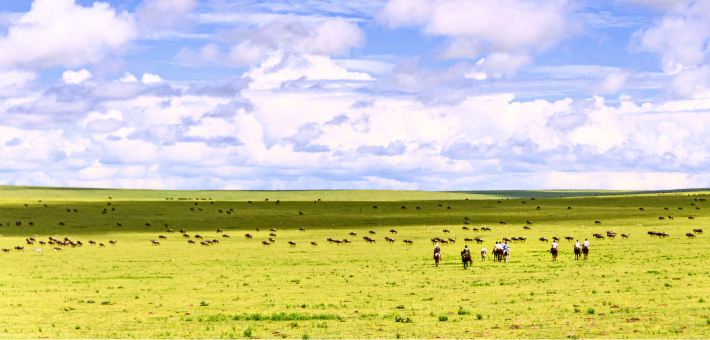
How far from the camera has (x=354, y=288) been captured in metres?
32.8

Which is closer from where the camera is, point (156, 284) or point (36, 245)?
point (156, 284)

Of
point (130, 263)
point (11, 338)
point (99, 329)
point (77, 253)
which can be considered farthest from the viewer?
point (77, 253)

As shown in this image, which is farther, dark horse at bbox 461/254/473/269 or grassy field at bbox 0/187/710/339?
dark horse at bbox 461/254/473/269

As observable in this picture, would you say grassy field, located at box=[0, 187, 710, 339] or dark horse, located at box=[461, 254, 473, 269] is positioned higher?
dark horse, located at box=[461, 254, 473, 269]

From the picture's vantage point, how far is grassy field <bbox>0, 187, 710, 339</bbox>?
70.7 ft

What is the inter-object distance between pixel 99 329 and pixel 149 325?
60.8 inches

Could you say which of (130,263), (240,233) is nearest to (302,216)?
(240,233)

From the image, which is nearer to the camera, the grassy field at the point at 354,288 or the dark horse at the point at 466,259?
the grassy field at the point at 354,288

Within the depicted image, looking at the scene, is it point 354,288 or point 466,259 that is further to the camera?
point 466,259

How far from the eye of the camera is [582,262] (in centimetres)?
4291

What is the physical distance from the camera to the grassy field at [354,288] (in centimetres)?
2156

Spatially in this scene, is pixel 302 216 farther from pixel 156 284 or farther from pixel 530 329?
pixel 530 329

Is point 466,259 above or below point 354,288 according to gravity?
above

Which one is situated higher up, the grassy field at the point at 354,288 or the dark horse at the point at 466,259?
the dark horse at the point at 466,259
